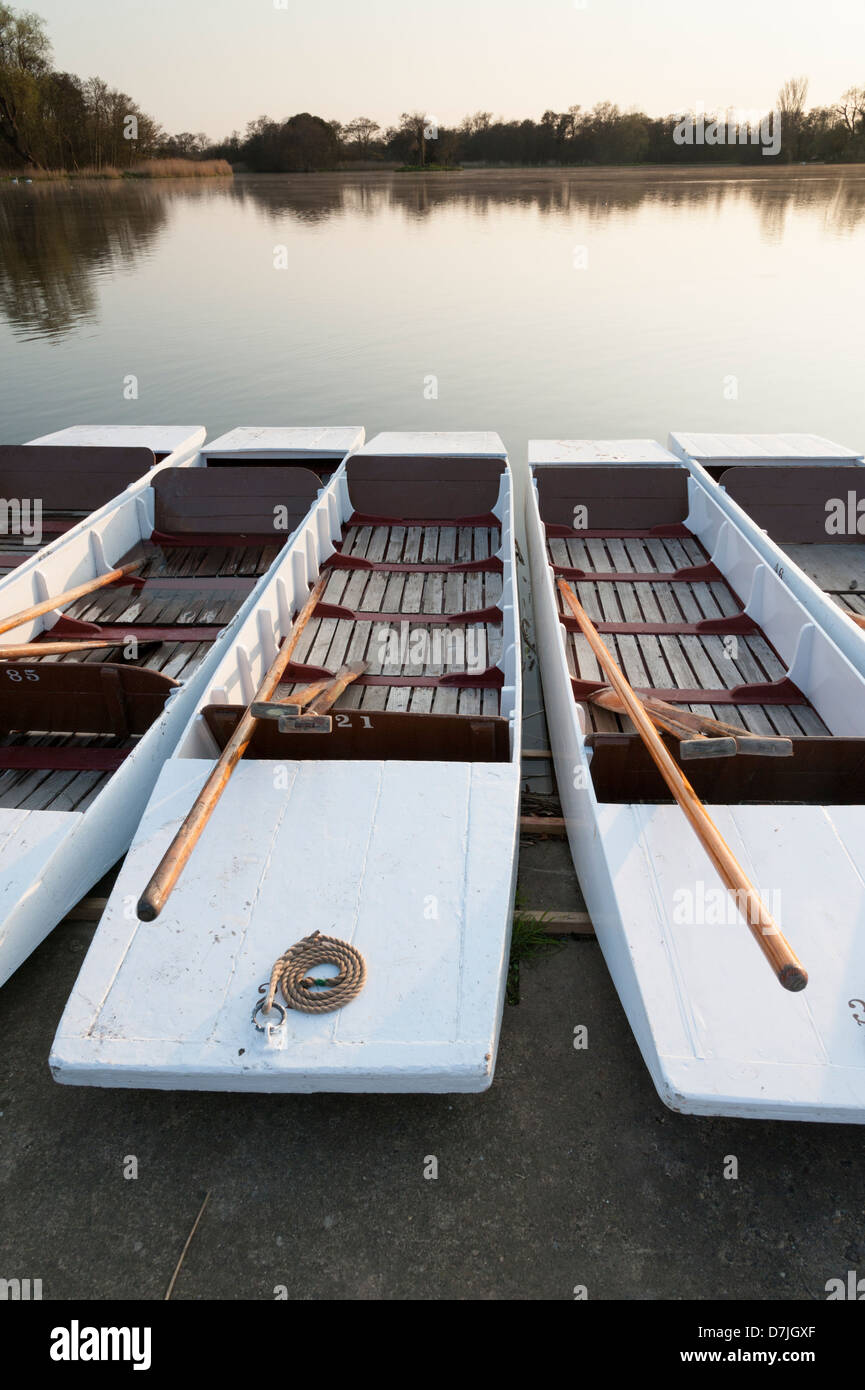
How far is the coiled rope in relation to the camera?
366cm

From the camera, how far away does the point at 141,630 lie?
7617mm

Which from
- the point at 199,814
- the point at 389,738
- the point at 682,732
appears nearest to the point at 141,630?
the point at 389,738

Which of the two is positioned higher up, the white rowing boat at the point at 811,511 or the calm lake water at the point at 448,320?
the calm lake water at the point at 448,320

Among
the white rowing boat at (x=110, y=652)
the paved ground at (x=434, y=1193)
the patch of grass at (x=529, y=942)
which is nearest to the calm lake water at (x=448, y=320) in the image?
the patch of grass at (x=529, y=942)

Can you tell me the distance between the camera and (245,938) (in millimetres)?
4008

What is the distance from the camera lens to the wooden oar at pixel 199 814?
3.34 metres

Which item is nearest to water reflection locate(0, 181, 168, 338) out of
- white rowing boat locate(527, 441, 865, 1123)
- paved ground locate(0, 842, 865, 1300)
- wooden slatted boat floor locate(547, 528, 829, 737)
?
wooden slatted boat floor locate(547, 528, 829, 737)

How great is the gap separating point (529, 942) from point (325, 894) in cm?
153

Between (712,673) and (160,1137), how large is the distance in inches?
211

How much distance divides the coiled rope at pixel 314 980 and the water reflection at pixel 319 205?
26.7m

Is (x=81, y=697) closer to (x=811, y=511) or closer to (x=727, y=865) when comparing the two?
(x=727, y=865)

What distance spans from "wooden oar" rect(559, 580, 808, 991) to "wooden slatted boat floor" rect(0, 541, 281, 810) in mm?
3758

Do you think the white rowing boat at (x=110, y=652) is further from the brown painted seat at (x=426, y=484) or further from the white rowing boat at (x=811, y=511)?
the white rowing boat at (x=811, y=511)

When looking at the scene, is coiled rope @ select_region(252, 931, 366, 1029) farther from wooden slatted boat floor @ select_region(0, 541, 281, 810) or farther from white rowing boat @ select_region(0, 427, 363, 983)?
wooden slatted boat floor @ select_region(0, 541, 281, 810)
